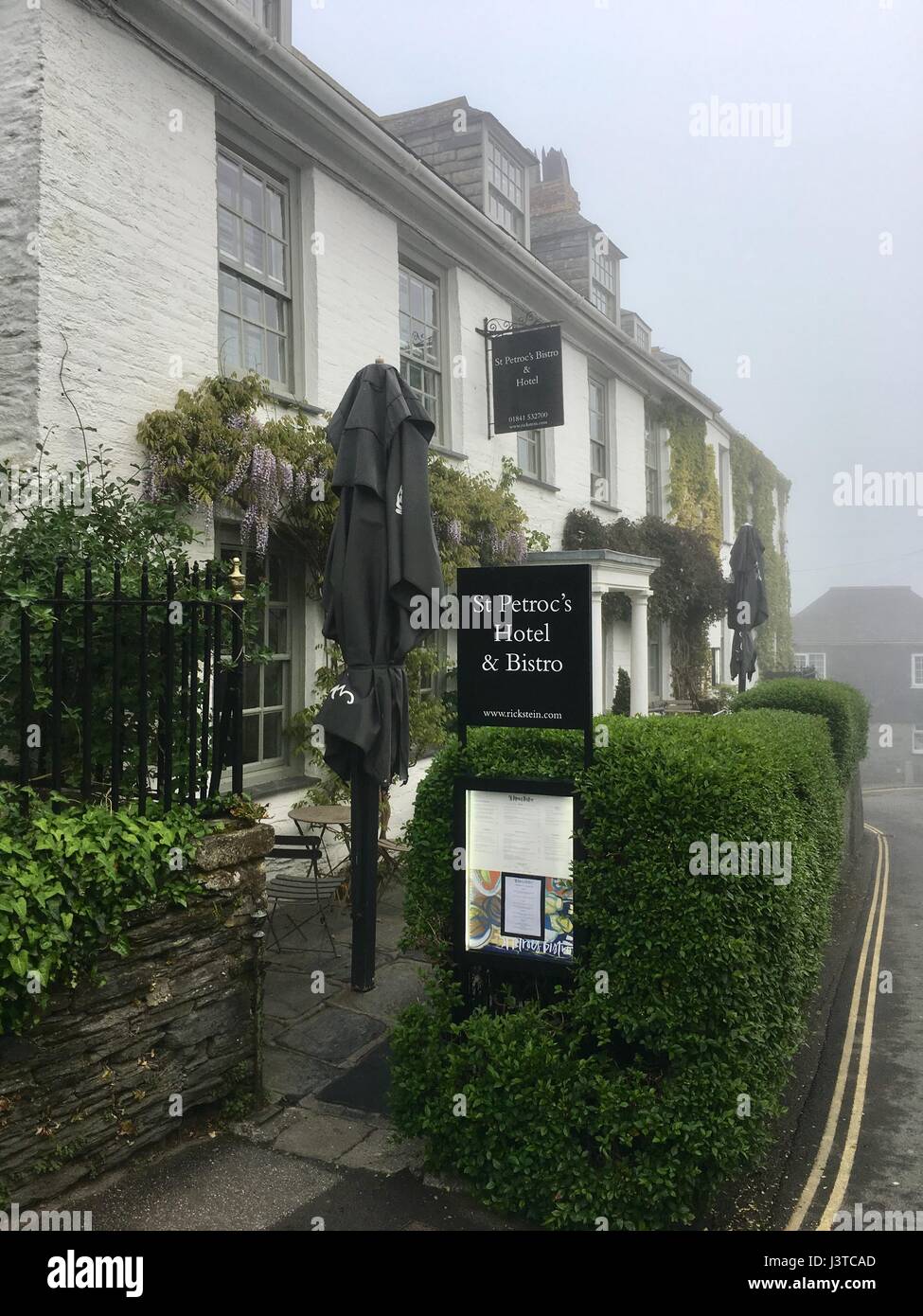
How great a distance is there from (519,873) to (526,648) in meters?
0.98

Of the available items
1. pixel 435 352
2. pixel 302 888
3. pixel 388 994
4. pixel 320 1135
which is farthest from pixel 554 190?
pixel 320 1135

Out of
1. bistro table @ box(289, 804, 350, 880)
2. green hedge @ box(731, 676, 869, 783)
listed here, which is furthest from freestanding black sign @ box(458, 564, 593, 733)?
green hedge @ box(731, 676, 869, 783)

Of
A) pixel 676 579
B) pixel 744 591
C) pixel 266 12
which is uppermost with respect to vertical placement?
pixel 266 12

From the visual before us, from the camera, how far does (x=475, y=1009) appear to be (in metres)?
4.05

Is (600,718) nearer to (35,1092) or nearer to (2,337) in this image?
(35,1092)

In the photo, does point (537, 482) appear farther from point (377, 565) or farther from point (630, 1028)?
point (630, 1028)

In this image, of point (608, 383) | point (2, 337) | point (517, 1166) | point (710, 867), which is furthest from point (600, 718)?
point (608, 383)

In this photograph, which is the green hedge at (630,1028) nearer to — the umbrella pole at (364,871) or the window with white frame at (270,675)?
the umbrella pole at (364,871)

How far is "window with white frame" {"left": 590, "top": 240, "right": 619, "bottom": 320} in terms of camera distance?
17750mm

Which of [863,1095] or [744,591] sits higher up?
[744,591]

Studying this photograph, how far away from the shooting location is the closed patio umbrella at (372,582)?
518 cm

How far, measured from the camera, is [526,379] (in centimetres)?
1170

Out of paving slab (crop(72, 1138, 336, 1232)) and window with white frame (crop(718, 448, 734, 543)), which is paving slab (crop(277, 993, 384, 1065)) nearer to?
paving slab (crop(72, 1138, 336, 1232))
